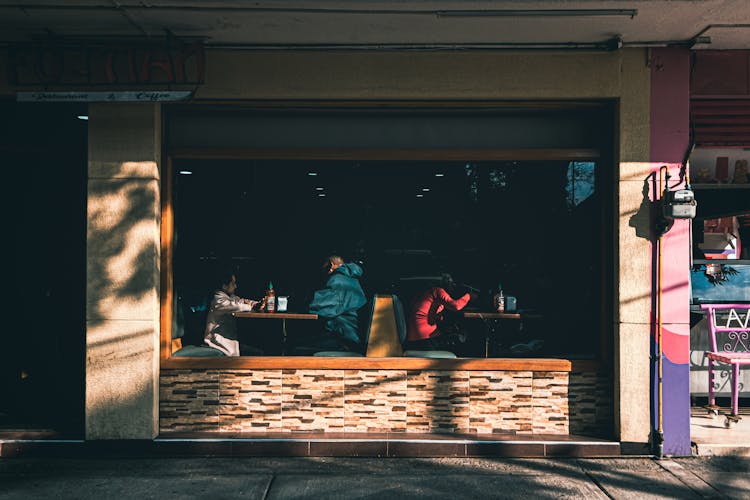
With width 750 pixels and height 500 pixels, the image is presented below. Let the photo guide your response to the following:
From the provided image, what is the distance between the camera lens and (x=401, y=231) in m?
7.37

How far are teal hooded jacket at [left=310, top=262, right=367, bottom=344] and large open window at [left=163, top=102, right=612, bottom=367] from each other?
10 cm

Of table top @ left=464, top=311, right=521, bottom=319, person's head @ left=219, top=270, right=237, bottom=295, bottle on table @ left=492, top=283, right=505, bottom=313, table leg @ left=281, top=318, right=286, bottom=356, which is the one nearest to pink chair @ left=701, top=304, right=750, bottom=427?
table top @ left=464, top=311, right=521, bottom=319

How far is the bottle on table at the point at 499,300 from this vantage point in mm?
7305

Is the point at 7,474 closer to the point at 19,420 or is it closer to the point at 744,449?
the point at 19,420

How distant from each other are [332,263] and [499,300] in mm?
1764

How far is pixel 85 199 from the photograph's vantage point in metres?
7.14

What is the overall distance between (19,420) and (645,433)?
6.15 metres

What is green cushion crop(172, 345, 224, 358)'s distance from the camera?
706cm

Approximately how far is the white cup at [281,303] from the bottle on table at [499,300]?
7.10 ft

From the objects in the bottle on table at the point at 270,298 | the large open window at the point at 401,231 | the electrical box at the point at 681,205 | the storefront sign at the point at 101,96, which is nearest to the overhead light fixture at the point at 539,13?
the large open window at the point at 401,231

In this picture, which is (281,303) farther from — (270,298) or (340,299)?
(340,299)

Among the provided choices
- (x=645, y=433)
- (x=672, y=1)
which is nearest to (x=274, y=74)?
(x=672, y=1)

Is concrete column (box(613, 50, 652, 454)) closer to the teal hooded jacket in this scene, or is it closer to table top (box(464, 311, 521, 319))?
table top (box(464, 311, 521, 319))

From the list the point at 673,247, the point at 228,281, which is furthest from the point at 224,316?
the point at 673,247
